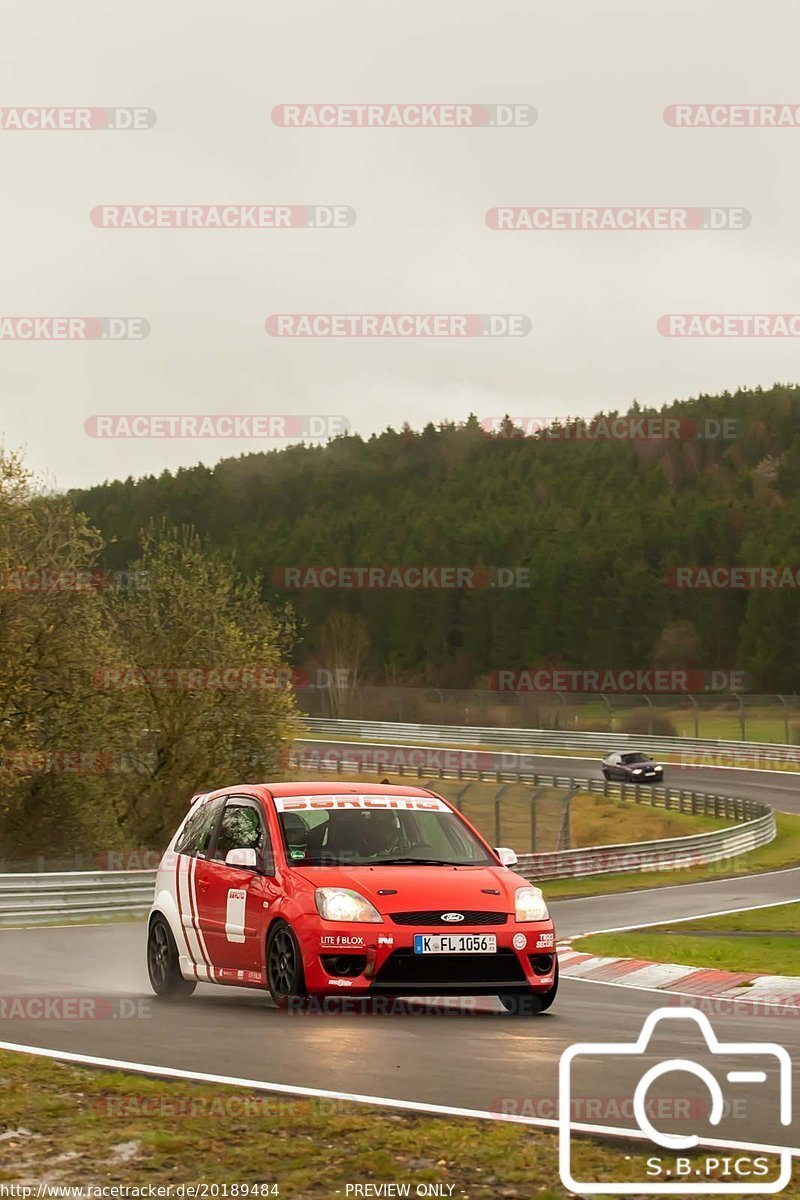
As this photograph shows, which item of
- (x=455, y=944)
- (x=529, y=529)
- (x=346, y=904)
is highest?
(x=529, y=529)

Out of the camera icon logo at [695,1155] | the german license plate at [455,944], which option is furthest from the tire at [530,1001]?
the camera icon logo at [695,1155]

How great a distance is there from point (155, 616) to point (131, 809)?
15.7ft

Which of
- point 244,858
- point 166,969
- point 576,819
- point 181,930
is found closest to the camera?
point 244,858

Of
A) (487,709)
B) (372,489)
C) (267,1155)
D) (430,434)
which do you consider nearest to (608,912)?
(267,1155)

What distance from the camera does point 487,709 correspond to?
77250 mm

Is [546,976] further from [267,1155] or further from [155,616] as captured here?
[155,616]

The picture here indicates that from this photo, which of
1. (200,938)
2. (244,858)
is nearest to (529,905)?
(244,858)

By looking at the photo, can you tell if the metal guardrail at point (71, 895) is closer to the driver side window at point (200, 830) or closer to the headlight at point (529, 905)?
the driver side window at point (200, 830)

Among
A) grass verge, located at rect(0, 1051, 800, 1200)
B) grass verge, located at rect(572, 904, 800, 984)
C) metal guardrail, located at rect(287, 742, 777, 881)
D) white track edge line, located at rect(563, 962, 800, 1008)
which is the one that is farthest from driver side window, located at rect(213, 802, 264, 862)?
metal guardrail, located at rect(287, 742, 777, 881)

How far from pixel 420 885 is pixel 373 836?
3.16 ft

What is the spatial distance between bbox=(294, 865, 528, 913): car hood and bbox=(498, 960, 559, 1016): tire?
0.63 metres

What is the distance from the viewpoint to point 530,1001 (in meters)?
11.7

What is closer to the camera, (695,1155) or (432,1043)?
(695,1155)

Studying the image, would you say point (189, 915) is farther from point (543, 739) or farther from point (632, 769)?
point (543, 739)
